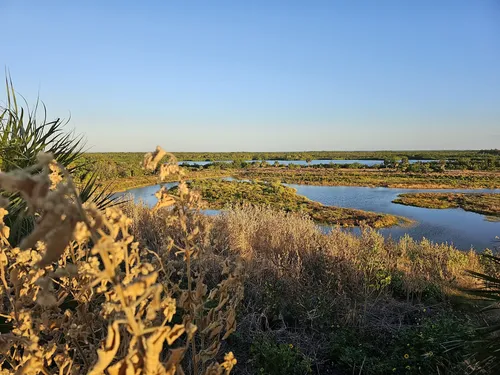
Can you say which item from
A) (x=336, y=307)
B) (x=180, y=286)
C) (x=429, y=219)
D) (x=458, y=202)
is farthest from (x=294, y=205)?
(x=180, y=286)

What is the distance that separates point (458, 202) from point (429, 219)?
Answer: 6380 millimetres

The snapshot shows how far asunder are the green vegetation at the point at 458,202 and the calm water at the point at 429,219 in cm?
86

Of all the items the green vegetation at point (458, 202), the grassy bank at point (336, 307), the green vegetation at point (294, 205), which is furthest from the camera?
the green vegetation at point (458, 202)

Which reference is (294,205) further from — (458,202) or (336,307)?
(336,307)

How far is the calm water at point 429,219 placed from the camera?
14391mm

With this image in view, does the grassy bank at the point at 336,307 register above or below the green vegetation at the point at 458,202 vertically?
above

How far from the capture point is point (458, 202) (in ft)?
76.5

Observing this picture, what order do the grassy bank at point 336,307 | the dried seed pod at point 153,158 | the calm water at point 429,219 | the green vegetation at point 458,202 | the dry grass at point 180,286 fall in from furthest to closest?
1. the green vegetation at point 458,202
2. the calm water at point 429,219
3. the grassy bank at point 336,307
4. the dried seed pod at point 153,158
5. the dry grass at point 180,286

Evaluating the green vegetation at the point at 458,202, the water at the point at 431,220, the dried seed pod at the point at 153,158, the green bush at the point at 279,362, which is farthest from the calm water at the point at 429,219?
the dried seed pod at the point at 153,158

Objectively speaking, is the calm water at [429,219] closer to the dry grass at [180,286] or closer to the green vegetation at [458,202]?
the green vegetation at [458,202]

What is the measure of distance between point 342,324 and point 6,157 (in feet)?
13.1

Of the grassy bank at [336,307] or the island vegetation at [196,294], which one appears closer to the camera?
the island vegetation at [196,294]

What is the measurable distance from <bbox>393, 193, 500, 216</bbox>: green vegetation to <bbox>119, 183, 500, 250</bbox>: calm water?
0.86 m

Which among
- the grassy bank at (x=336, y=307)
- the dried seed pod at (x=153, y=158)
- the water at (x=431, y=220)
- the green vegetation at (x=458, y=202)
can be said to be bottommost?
the water at (x=431, y=220)
